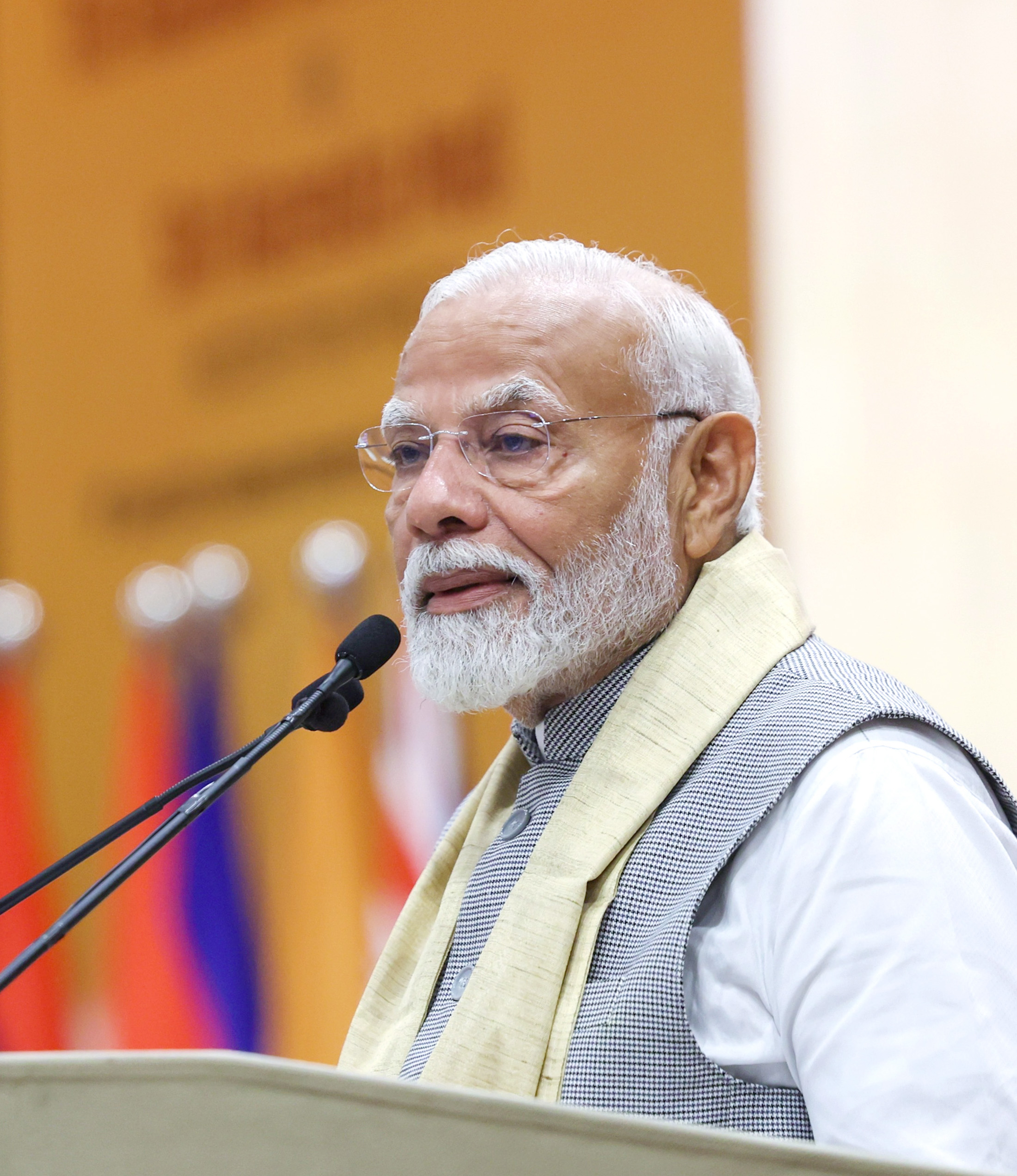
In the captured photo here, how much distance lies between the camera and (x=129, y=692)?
447cm

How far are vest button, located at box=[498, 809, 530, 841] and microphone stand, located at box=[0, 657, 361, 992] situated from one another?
0.35 m

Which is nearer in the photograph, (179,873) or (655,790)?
(655,790)

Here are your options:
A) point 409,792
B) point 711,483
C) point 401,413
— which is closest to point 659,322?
point 711,483

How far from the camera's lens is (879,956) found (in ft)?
4.29

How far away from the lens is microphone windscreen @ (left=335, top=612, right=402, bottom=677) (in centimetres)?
169

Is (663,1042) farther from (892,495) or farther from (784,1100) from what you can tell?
(892,495)

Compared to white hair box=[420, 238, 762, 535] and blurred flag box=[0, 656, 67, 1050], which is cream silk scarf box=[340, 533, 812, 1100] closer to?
white hair box=[420, 238, 762, 535]

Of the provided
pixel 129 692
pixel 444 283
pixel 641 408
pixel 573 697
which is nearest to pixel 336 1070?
pixel 573 697

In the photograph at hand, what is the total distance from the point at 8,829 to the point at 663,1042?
3408mm

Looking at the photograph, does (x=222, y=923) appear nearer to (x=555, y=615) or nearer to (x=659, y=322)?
(x=555, y=615)

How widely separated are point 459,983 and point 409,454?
0.69 m

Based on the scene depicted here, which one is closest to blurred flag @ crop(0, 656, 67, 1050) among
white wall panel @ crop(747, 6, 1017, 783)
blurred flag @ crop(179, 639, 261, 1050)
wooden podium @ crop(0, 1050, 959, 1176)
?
A: blurred flag @ crop(179, 639, 261, 1050)

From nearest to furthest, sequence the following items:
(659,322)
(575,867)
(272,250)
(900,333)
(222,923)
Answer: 1. (575,867)
2. (659,322)
3. (900,333)
4. (222,923)
5. (272,250)

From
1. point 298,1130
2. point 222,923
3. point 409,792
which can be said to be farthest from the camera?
point 222,923
